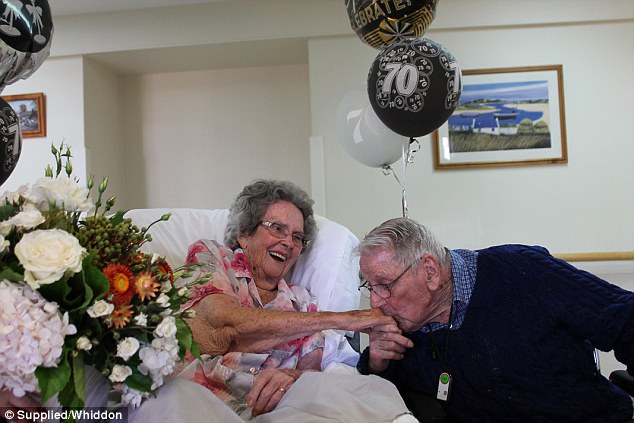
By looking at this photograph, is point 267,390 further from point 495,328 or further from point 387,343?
point 495,328

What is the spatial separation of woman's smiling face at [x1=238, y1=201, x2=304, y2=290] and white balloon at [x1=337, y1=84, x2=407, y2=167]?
75 centimetres

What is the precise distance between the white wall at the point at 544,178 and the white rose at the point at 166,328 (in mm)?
3229

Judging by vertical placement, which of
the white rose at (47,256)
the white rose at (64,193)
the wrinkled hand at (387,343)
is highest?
the white rose at (64,193)

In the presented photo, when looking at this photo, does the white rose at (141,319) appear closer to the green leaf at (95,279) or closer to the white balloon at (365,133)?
the green leaf at (95,279)

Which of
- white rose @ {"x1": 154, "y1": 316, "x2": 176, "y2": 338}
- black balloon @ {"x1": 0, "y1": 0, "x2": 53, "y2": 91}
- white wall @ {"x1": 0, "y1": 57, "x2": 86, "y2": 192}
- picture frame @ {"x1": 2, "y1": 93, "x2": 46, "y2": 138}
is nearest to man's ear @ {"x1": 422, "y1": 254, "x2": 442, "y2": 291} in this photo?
white rose @ {"x1": 154, "y1": 316, "x2": 176, "y2": 338}

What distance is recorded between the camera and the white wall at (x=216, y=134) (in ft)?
16.1

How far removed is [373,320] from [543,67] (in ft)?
10.5

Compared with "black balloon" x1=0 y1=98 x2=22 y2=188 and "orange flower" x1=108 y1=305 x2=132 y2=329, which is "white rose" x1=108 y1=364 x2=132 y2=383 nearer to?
"orange flower" x1=108 y1=305 x2=132 y2=329

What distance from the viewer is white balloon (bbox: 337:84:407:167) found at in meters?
2.67

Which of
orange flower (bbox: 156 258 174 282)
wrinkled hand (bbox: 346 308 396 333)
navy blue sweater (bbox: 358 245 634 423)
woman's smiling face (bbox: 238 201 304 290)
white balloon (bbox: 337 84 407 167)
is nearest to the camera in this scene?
orange flower (bbox: 156 258 174 282)

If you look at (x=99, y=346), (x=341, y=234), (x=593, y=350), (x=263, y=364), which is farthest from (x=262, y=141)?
(x=99, y=346)

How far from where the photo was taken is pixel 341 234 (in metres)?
2.27

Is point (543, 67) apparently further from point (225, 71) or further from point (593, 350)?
point (593, 350)

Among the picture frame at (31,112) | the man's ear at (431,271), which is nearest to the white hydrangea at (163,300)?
the man's ear at (431,271)
